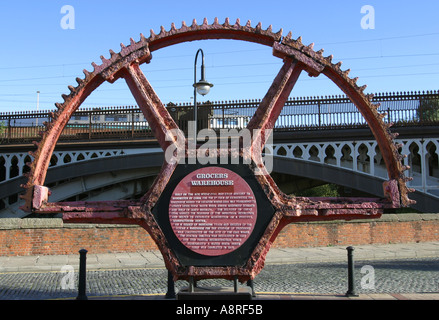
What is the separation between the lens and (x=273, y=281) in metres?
10.3

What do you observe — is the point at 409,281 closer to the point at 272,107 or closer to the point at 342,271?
the point at 342,271

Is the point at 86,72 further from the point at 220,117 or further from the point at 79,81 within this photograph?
the point at 220,117

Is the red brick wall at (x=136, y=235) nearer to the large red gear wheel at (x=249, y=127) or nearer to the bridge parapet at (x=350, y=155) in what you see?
the bridge parapet at (x=350, y=155)

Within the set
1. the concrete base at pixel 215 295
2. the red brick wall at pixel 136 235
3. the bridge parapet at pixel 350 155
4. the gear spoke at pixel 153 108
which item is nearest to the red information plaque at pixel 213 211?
the concrete base at pixel 215 295

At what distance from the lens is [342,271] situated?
11898 millimetres

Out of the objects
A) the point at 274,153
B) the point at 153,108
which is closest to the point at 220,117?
the point at 274,153

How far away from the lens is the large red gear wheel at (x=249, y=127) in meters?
5.98

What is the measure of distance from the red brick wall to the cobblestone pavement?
2692 mm

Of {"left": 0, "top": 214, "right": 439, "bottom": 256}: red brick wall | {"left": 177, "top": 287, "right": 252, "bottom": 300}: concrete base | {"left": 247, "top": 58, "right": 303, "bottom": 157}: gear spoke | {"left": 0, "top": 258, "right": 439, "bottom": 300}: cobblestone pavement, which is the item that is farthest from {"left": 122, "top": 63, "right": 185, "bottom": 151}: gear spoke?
{"left": 0, "top": 214, "right": 439, "bottom": 256}: red brick wall

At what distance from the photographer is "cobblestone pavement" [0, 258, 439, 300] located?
9.26 meters

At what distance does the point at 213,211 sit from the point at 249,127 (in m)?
1.23

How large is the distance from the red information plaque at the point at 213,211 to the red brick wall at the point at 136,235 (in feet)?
33.3

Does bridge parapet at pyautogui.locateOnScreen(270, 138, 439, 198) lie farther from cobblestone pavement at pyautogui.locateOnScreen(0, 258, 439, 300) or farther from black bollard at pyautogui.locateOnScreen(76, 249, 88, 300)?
black bollard at pyautogui.locateOnScreen(76, 249, 88, 300)

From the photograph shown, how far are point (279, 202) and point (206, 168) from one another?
989 mm
